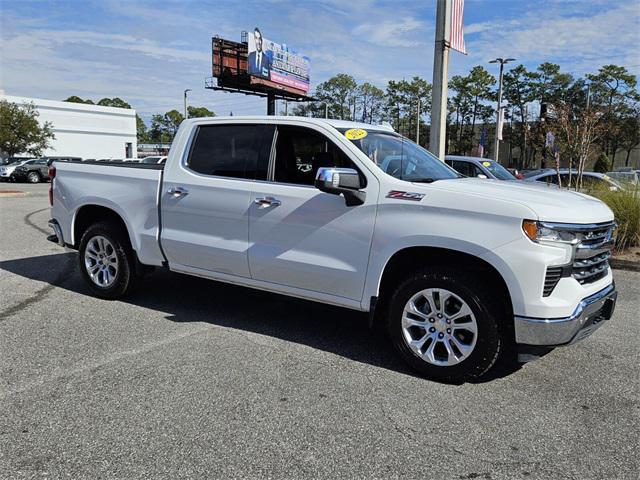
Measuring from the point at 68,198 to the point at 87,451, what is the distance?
3.85 m

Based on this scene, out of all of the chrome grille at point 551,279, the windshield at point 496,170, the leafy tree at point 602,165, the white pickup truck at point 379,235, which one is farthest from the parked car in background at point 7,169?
the leafy tree at point 602,165

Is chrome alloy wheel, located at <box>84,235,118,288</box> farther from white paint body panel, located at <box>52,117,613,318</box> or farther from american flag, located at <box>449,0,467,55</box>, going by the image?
american flag, located at <box>449,0,467,55</box>

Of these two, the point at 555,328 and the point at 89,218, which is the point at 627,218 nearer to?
the point at 555,328

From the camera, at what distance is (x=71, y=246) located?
20.4 feet

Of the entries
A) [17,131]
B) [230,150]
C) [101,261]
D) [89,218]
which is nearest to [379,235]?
[230,150]

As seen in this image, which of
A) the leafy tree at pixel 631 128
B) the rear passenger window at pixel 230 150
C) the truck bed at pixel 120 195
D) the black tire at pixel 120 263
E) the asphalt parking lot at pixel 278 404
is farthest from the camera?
the leafy tree at pixel 631 128

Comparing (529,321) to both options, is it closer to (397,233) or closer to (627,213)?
(397,233)

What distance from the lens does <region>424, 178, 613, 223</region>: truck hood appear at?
3586 millimetres

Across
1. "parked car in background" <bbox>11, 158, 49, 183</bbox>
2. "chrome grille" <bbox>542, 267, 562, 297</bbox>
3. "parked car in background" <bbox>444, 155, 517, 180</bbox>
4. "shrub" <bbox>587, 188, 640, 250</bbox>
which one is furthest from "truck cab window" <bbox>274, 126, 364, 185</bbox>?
"parked car in background" <bbox>11, 158, 49, 183</bbox>

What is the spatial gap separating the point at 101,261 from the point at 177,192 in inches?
57.3

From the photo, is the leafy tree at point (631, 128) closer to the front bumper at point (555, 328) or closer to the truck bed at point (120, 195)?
the front bumper at point (555, 328)

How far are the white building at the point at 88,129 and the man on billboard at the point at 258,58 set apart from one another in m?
21.6

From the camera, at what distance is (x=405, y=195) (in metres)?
3.99

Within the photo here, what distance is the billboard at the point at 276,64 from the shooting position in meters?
52.0
